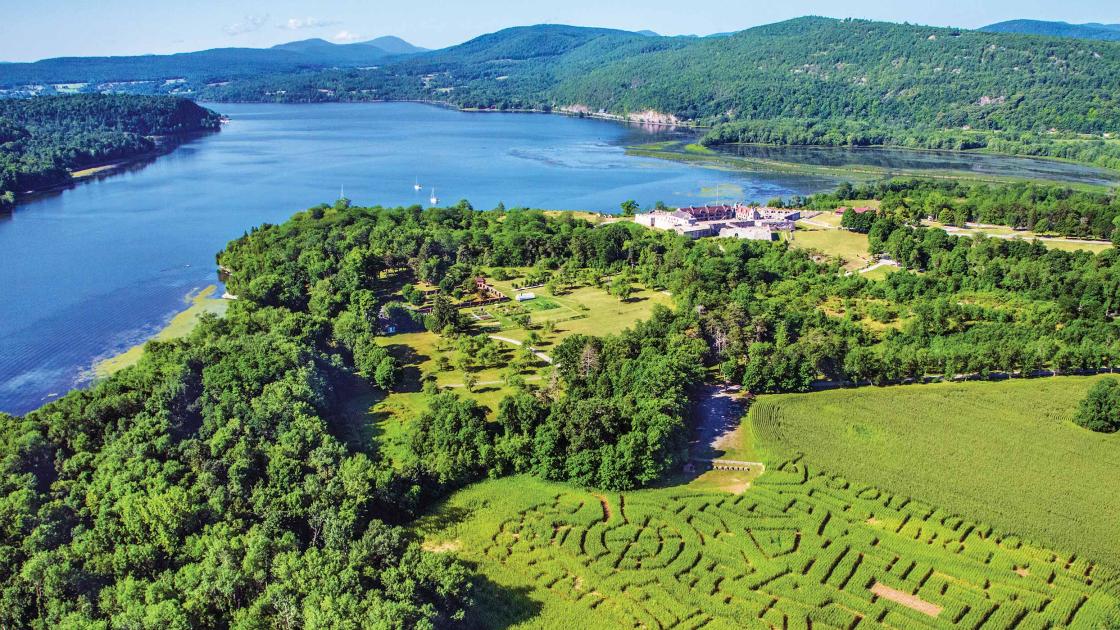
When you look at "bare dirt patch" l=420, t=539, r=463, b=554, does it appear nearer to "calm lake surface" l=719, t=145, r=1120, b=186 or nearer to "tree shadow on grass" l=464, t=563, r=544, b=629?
"tree shadow on grass" l=464, t=563, r=544, b=629

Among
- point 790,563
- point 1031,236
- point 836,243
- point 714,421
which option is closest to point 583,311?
point 714,421

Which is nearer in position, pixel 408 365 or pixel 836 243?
pixel 408 365

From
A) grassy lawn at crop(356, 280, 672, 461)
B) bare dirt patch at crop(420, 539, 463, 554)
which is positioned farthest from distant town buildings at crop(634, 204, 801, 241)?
bare dirt patch at crop(420, 539, 463, 554)

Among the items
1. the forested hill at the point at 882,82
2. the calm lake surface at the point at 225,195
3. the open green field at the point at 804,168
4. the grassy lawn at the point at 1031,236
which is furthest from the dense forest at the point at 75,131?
the grassy lawn at the point at 1031,236

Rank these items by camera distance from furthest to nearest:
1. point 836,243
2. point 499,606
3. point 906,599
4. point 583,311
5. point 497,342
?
1. point 836,243
2. point 583,311
3. point 497,342
4. point 906,599
5. point 499,606

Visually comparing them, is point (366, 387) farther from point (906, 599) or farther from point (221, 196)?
point (221, 196)

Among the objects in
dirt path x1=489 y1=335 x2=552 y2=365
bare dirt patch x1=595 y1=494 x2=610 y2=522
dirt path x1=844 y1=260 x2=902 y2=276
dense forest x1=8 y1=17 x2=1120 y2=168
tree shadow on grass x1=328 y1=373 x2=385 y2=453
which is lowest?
bare dirt patch x1=595 y1=494 x2=610 y2=522

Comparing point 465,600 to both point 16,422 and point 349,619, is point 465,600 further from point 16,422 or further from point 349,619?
point 16,422
